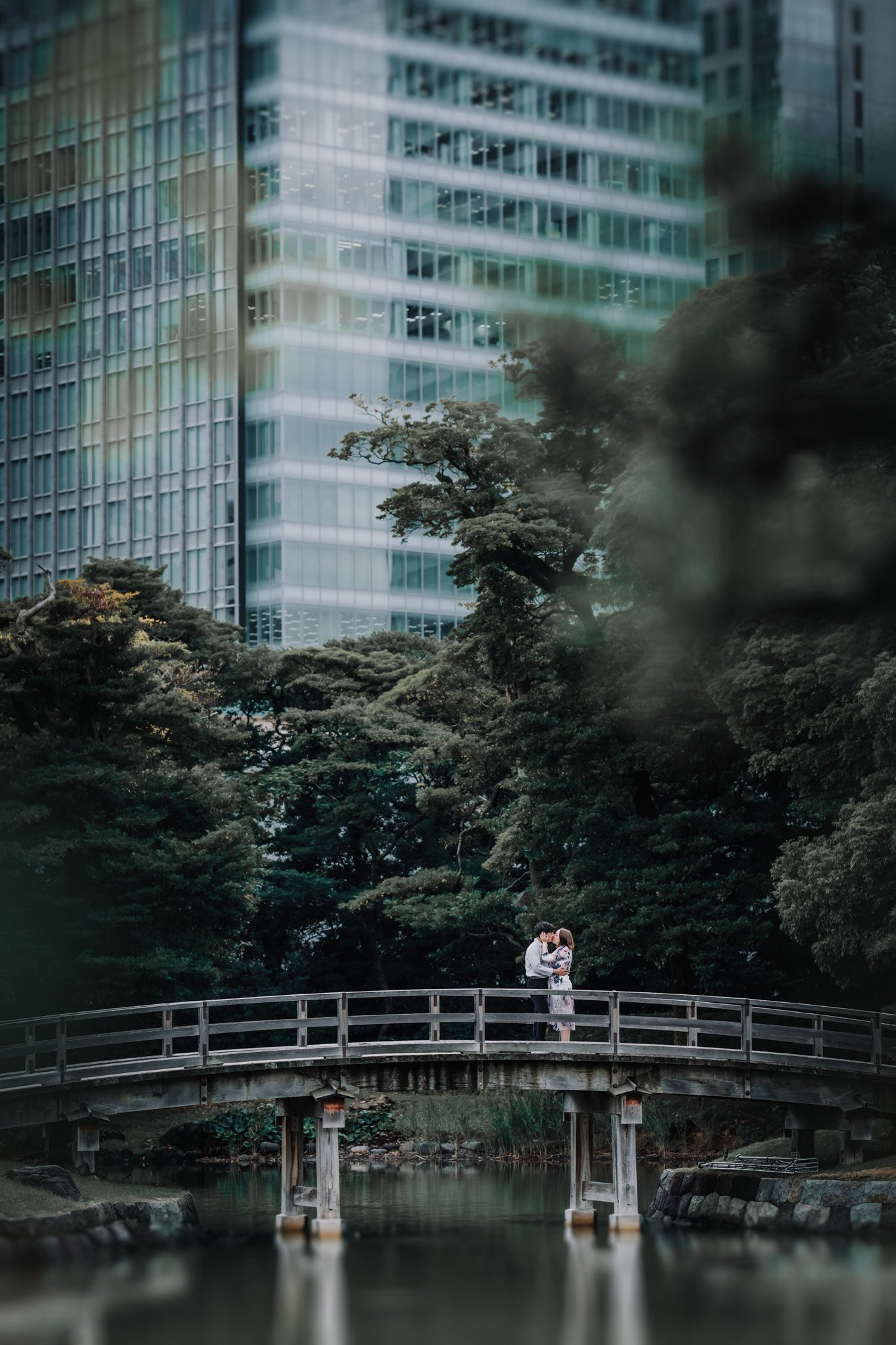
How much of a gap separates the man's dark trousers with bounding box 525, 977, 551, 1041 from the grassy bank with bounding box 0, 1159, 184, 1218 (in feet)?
19.6

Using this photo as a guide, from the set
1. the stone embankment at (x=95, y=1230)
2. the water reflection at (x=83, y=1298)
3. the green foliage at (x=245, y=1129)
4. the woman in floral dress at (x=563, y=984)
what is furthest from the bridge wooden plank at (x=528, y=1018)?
the green foliage at (x=245, y=1129)

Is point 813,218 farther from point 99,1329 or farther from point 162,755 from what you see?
point 162,755

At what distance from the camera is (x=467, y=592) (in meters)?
86.6

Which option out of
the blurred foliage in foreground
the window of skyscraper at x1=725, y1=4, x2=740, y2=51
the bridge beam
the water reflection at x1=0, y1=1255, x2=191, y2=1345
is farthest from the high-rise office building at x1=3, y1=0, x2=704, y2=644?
the water reflection at x1=0, y1=1255, x2=191, y2=1345

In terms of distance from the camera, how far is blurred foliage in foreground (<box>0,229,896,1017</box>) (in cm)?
2948

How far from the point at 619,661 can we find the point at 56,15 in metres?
23.3

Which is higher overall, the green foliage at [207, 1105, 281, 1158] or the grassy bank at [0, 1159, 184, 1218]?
the grassy bank at [0, 1159, 184, 1218]

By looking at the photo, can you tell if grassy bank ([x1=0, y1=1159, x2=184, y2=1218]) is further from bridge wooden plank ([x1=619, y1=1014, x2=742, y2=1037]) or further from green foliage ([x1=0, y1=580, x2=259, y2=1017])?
green foliage ([x1=0, y1=580, x2=259, y2=1017])

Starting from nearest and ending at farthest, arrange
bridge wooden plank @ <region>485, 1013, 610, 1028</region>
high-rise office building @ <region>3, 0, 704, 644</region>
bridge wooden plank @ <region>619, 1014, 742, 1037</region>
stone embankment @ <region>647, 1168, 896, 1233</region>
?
stone embankment @ <region>647, 1168, 896, 1233</region> → bridge wooden plank @ <region>485, 1013, 610, 1028</region> → bridge wooden plank @ <region>619, 1014, 742, 1037</region> → high-rise office building @ <region>3, 0, 704, 644</region>

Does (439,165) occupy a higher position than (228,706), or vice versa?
(439,165)

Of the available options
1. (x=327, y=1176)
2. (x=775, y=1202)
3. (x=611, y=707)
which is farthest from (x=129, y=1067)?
(x=611, y=707)

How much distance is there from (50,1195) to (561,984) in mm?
8140

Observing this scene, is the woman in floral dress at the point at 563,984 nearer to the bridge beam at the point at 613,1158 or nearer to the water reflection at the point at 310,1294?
the bridge beam at the point at 613,1158

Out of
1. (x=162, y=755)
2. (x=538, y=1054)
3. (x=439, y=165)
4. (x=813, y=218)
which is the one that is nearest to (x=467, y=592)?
(x=439, y=165)
